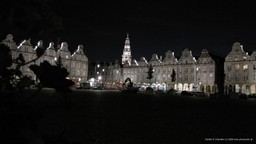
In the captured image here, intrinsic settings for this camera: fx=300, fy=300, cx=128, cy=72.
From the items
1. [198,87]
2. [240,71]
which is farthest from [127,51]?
[240,71]

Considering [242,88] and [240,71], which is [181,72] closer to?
[240,71]

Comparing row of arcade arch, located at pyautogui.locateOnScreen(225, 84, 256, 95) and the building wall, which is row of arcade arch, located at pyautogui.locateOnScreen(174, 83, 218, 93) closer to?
the building wall

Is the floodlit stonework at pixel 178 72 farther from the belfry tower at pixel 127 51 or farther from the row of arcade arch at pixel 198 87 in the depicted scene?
the belfry tower at pixel 127 51

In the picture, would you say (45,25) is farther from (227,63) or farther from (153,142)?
(227,63)

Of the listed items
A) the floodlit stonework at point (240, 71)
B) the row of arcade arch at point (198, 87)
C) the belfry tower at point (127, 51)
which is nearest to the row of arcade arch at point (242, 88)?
the floodlit stonework at point (240, 71)

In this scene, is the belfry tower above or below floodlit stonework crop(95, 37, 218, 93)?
above

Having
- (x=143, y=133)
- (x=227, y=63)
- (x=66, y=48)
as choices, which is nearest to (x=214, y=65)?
(x=227, y=63)

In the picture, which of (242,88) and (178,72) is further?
(178,72)

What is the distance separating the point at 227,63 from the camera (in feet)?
258

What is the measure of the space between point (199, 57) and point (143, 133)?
257 ft

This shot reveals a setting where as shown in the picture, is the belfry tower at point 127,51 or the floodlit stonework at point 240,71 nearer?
the floodlit stonework at point 240,71

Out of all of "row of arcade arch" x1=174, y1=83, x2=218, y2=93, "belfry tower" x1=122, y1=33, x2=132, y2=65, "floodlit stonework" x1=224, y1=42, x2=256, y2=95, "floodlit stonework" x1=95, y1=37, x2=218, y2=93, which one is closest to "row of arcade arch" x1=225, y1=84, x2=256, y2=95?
"floodlit stonework" x1=224, y1=42, x2=256, y2=95

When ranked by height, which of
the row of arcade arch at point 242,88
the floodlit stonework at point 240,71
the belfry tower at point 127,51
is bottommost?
the row of arcade arch at point 242,88

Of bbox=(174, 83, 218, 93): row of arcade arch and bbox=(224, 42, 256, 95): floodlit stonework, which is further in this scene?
bbox=(174, 83, 218, 93): row of arcade arch
